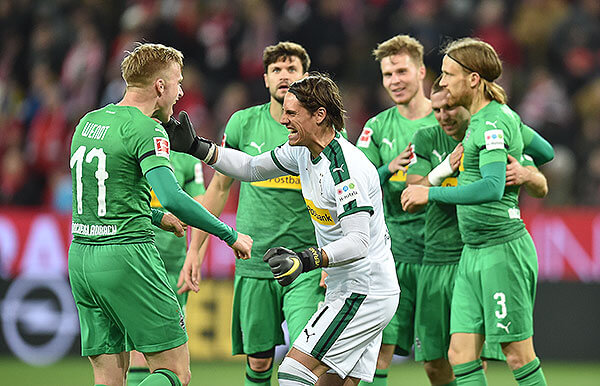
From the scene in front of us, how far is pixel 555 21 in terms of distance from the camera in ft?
43.6

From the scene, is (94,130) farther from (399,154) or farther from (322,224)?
(399,154)

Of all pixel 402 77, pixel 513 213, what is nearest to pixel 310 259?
pixel 513 213

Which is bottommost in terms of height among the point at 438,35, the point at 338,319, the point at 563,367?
the point at 563,367

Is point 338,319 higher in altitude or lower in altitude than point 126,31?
lower

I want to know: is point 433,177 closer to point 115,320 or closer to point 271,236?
point 271,236

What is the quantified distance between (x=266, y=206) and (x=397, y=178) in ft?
3.45

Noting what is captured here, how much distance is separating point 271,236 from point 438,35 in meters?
7.10

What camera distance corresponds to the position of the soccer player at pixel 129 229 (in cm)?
502

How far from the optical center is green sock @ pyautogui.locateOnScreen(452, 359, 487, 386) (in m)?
5.93

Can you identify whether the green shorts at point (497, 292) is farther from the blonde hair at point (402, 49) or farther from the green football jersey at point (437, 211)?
the blonde hair at point (402, 49)

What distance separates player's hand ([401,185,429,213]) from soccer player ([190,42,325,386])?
805 mm

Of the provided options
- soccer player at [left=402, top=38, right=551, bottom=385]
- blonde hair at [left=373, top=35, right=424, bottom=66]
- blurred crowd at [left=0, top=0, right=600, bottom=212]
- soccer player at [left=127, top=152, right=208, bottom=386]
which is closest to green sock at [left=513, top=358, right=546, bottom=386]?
soccer player at [left=402, top=38, right=551, bottom=385]

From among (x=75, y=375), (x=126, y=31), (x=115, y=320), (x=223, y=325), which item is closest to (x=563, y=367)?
(x=223, y=325)

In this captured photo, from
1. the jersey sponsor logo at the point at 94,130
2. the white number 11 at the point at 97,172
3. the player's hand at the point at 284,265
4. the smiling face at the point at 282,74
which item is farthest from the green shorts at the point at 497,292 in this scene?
the jersey sponsor logo at the point at 94,130
